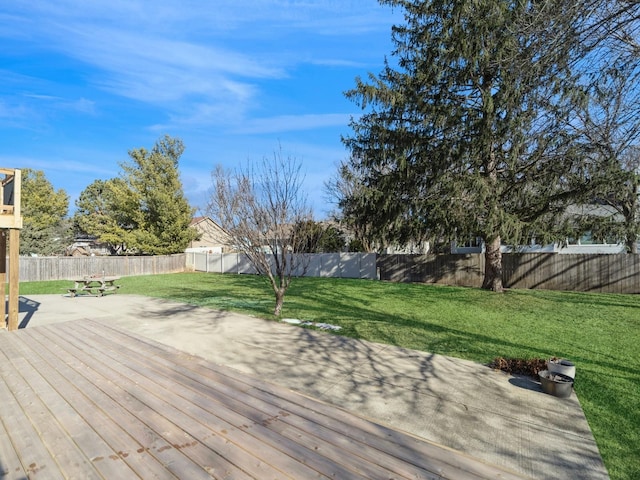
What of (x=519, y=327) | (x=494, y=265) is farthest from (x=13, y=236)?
(x=494, y=265)

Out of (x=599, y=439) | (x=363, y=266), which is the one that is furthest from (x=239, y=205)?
(x=363, y=266)

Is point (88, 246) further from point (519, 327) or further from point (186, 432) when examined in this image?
point (186, 432)

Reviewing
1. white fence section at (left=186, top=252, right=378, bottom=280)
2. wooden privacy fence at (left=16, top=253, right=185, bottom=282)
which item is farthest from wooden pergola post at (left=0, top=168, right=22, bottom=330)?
wooden privacy fence at (left=16, top=253, right=185, bottom=282)

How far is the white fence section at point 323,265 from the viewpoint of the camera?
60.2 ft

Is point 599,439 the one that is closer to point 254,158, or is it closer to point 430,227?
point 254,158

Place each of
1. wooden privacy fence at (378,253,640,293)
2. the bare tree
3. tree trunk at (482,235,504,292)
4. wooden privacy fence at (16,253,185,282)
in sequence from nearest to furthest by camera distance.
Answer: the bare tree, tree trunk at (482,235,504,292), wooden privacy fence at (378,253,640,293), wooden privacy fence at (16,253,185,282)

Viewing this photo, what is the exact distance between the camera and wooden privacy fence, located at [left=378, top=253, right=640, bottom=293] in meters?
12.0

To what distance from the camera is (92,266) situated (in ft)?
68.2

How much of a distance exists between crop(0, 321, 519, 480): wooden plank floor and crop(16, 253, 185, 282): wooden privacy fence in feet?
60.5

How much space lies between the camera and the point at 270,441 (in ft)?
8.59

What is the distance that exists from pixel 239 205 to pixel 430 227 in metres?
6.63

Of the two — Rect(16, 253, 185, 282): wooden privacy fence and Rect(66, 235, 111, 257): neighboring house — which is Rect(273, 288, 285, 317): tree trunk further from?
Rect(66, 235, 111, 257): neighboring house

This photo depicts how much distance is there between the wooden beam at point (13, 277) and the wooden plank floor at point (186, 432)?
2680 mm

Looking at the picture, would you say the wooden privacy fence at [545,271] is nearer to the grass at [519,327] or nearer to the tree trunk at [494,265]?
the grass at [519,327]
